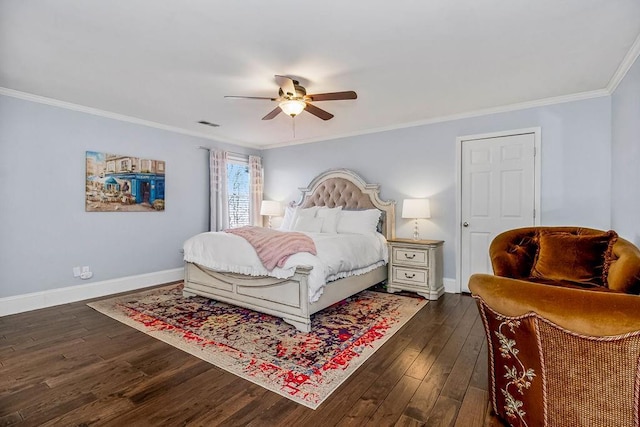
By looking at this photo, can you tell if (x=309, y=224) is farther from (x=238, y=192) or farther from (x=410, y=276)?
(x=238, y=192)

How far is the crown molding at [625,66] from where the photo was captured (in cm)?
255

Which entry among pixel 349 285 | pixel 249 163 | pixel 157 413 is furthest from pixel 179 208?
pixel 157 413

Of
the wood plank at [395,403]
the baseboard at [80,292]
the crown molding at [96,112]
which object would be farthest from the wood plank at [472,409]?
the crown molding at [96,112]

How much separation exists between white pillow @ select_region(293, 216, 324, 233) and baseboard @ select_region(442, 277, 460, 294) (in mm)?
1984

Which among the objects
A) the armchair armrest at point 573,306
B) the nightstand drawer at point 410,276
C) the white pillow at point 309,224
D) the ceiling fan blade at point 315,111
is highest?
the ceiling fan blade at point 315,111

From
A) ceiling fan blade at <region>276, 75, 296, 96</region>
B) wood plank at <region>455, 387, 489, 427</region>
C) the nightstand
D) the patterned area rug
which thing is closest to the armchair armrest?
wood plank at <region>455, 387, 489, 427</region>

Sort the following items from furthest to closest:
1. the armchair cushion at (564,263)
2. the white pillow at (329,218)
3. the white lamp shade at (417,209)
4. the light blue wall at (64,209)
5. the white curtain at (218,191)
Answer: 1. the white curtain at (218,191)
2. the white pillow at (329,218)
3. the white lamp shade at (417,209)
4. the light blue wall at (64,209)
5. the armchair cushion at (564,263)

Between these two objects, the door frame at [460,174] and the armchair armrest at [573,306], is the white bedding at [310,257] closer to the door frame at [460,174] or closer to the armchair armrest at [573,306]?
the door frame at [460,174]

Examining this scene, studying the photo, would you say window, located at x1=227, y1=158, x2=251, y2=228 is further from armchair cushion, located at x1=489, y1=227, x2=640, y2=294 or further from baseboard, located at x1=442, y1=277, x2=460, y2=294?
armchair cushion, located at x1=489, y1=227, x2=640, y2=294

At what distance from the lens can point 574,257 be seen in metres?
2.29

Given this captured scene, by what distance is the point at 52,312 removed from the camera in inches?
141

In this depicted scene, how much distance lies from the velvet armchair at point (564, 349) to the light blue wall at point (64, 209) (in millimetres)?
4633

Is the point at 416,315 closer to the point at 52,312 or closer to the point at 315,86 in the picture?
the point at 315,86

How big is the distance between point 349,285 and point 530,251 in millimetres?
1902
